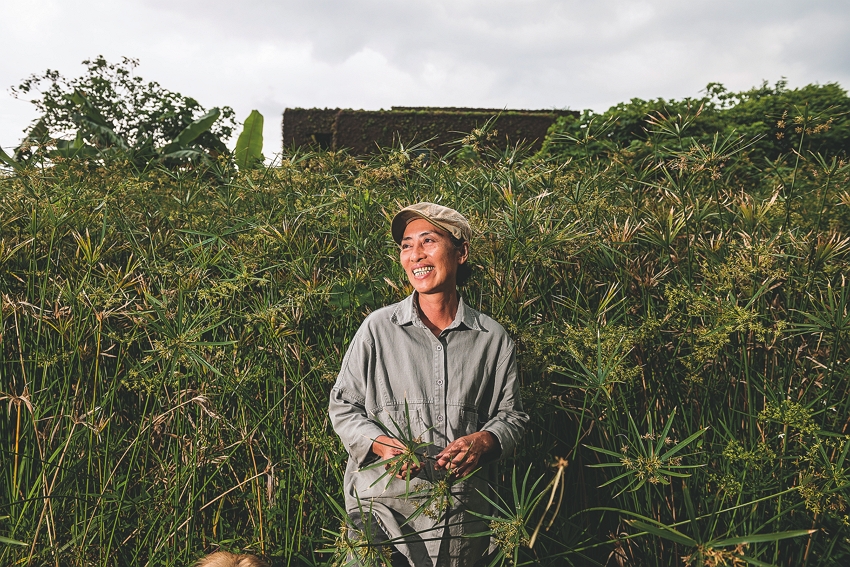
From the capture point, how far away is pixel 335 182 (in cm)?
340

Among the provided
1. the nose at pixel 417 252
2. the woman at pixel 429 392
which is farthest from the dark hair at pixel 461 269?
the nose at pixel 417 252

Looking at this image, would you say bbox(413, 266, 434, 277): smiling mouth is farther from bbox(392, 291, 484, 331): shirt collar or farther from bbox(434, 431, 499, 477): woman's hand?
bbox(434, 431, 499, 477): woman's hand

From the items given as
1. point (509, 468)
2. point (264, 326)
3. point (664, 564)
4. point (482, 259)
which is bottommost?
point (664, 564)

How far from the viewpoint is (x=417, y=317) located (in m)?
1.84

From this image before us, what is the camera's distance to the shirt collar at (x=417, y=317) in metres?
1.83

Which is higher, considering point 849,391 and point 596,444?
point 849,391

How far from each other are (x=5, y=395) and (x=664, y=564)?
7.36 feet

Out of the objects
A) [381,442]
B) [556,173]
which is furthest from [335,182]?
[381,442]

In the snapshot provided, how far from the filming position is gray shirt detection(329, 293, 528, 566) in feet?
5.72

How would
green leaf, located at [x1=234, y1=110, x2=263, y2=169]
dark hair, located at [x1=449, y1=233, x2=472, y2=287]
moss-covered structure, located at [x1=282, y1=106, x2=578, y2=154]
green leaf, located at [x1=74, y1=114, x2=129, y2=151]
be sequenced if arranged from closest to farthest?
1. dark hair, located at [x1=449, y1=233, x2=472, y2=287]
2. green leaf, located at [x1=234, y1=110, x2=263, y2=169]
3. green leaf, located at [x1=74, y1=114, x2=129, y2=151]
4. moss-covered structure, located at [x1=282, y1=106, x2=578, y2=154]

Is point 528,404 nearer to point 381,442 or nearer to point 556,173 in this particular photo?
point 381,442

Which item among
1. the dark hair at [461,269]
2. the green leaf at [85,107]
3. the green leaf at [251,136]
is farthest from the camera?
the green leaf at [85,107]

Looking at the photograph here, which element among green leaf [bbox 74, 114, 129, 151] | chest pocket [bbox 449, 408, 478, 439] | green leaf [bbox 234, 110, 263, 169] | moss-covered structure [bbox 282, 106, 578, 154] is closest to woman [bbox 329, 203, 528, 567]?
chest pocket [bbox 449, 408, 478, 439]

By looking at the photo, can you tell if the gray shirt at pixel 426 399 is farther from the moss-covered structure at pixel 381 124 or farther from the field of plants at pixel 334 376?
the moss-covered structure at pixel 381 124
